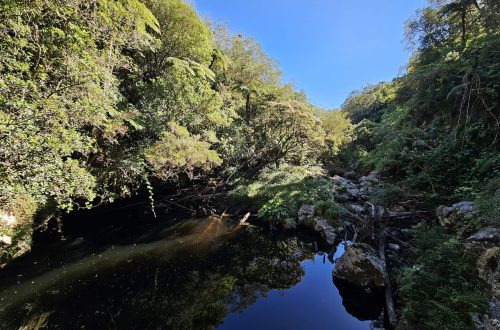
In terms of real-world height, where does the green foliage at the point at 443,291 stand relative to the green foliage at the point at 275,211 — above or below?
below

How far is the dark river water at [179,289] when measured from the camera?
5594 millimetres

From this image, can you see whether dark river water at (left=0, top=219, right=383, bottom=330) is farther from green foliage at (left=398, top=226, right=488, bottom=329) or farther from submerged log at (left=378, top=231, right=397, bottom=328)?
green foliage at (left=398, top=226, right=488, bottom=329)

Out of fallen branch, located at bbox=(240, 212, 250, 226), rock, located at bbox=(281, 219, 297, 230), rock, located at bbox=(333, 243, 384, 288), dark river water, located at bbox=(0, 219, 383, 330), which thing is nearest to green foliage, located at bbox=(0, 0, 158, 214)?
dark river water, located at bbox=(0, 219, 383, 330)

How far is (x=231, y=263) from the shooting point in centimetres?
831

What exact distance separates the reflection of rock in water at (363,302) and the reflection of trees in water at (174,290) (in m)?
1.42

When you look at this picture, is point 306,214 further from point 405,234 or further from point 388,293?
point 388,293

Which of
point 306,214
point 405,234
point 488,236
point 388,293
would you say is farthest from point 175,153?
point 488,236

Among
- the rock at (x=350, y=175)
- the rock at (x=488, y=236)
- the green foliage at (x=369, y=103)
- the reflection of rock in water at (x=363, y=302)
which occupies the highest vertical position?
the green foliage at (x=369, y=103)

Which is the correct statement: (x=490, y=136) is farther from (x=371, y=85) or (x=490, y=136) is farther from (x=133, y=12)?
(x=371, y=85)

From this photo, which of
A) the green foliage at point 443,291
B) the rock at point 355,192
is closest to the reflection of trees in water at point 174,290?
the green foliage at point 443,291

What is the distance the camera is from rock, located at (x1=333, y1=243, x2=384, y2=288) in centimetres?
611

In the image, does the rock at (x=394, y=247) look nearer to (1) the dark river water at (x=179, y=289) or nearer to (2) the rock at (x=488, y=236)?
(1) the dark river water at (x=179, y=289)

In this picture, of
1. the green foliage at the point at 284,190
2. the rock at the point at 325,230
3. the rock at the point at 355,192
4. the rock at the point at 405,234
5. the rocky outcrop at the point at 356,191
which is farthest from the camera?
the rock at the point at 355,192

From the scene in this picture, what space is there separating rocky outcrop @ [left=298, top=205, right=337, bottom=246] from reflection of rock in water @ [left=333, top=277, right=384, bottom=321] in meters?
2.91
